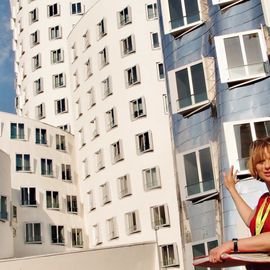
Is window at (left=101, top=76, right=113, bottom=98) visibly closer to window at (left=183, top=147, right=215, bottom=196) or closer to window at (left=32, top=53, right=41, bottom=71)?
window at (left=32, top=53, right=41, bottom=71)

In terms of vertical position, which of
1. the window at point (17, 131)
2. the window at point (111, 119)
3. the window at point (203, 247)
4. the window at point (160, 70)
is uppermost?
the window at point (160, 70)

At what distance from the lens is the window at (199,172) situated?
64.0ft

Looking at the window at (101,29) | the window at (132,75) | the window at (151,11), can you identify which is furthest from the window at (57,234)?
the window at (151,11)

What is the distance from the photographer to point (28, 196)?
3816 cm

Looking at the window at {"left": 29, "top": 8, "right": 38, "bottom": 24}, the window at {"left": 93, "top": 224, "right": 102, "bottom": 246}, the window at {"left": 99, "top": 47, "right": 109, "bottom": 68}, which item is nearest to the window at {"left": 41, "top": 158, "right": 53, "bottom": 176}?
the window at {"left": 93, "top": 224, "right": 102, "bottom": 246}

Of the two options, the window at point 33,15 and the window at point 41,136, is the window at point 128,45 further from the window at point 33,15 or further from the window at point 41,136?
the window at point 33,15

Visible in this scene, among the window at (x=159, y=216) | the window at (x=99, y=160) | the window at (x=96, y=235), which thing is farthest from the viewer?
the window at (x=99, y=160)

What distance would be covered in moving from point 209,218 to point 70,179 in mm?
22108

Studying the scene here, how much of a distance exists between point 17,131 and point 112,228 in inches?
414

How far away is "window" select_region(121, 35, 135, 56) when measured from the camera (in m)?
35.1

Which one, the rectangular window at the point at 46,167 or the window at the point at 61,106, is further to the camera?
the window at the point at 61,106

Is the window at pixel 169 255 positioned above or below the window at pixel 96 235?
below

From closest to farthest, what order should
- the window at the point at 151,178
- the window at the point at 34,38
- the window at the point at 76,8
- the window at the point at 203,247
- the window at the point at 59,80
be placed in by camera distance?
1. the window at the point at 203,247
2. the window at the point at 151,178
3. the window at the point at 59,80
4. the window at the point at 34,38
5. the window at the point at 76,8

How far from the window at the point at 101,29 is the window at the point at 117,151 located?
25.5 ft
